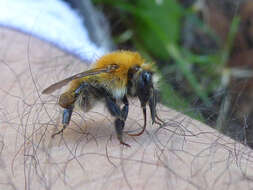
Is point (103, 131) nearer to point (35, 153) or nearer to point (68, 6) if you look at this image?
point (35, 153)

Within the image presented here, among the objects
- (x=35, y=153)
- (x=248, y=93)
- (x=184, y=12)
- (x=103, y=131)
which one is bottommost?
(x=35, y=153)

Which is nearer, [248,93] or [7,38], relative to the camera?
[7,38]

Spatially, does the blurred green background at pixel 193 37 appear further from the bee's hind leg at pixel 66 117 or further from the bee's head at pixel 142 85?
the bee's hind leg at pixel 66 117

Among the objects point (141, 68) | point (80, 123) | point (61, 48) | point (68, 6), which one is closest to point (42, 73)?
point (61, 48)

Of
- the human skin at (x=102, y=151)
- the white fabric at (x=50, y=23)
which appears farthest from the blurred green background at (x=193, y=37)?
the human skin at (x=102, y=151)

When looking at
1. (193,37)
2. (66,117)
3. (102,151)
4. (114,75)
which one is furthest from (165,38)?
(102,151)

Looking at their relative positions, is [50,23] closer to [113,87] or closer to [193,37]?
[113,87]

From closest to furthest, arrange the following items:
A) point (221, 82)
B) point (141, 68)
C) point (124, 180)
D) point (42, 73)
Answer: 1. point (124, 180)
2. point (141, 68)
3. point (42, 73)
4. point (221, 82)
